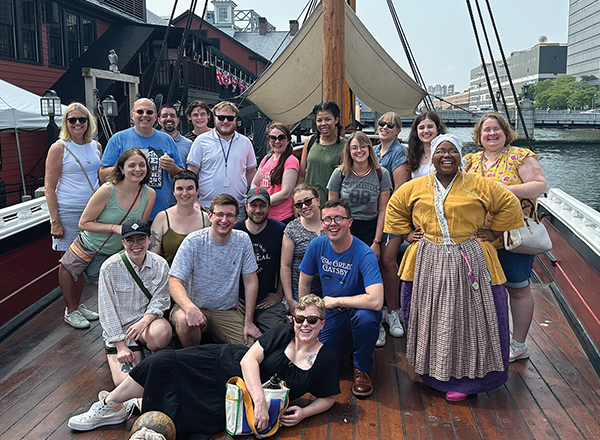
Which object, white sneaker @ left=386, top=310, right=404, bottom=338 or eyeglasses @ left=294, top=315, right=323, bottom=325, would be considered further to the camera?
white sneaker @ left=386, top=310, right=404, bottom=338

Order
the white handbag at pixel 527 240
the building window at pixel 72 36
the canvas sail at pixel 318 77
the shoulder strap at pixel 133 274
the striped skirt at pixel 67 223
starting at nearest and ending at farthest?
Answer: the white handbag at pixel 527 240 < the shoulder strap at pixel 133 274 < the striped skirt at pixel 67 223 < the canvas sail at pixel 318 77 < the building window at pixel 72 36

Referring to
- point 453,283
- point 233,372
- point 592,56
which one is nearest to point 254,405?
point 233,372

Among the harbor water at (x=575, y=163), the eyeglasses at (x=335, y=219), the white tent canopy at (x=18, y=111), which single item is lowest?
the harbor water at (x=575, y=163)

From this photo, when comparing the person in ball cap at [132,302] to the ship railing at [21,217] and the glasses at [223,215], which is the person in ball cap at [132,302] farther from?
the ship railing at [21,217]

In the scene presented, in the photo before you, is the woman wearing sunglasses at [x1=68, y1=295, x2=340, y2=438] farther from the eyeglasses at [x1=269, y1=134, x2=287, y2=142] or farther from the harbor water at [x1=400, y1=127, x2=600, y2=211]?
the harbor water at [x1=400, y1=127, x2=600, y2=211]

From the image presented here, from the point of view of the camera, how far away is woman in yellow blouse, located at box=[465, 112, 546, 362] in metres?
3.08

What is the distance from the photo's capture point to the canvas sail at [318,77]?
6812mm

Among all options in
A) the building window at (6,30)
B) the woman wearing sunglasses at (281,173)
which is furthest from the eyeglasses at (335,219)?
the building window at (6,30)

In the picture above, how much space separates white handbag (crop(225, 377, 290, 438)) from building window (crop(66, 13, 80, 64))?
42.7ft

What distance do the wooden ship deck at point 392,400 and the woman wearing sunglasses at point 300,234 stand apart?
604 millimetres

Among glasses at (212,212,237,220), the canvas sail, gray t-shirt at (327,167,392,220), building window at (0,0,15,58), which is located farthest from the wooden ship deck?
building window at (0,0,15,58)

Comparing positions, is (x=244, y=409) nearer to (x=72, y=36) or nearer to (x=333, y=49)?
(x=333, y=49)

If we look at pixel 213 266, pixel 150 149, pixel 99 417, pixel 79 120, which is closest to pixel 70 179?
pixel 79 120

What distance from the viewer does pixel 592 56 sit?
276ft
